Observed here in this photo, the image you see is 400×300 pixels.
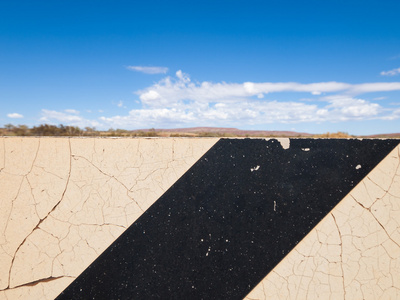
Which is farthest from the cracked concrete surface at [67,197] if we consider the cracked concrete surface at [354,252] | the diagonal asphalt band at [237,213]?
the cracked concrete surface at [354,252]

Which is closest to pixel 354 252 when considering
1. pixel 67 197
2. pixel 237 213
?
pixel 237 213

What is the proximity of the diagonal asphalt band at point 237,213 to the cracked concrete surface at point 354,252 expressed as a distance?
65 mm

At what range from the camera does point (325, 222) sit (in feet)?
4.19

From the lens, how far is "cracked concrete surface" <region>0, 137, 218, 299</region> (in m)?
1.22

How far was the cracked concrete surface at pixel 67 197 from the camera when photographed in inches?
47.9

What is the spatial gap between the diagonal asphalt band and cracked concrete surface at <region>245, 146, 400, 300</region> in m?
0.06

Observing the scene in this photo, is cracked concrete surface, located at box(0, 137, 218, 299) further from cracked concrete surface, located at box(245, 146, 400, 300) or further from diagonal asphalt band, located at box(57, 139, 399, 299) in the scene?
cracked concrete surface, located at box(245, 146, 400, 300)

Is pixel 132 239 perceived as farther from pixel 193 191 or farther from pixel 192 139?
pixel 192 139

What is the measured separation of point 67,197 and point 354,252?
5.24ft

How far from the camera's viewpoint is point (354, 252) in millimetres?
1279

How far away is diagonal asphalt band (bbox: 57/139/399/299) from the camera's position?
1.24 metres

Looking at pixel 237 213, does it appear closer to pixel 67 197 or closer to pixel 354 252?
pixel 354 252

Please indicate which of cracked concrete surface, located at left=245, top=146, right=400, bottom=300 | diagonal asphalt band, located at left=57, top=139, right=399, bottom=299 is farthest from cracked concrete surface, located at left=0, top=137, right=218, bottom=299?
cracked concrete surface, located at left=245, top=146, right=400, bottom=300

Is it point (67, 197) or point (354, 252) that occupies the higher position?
point (67, 197)
